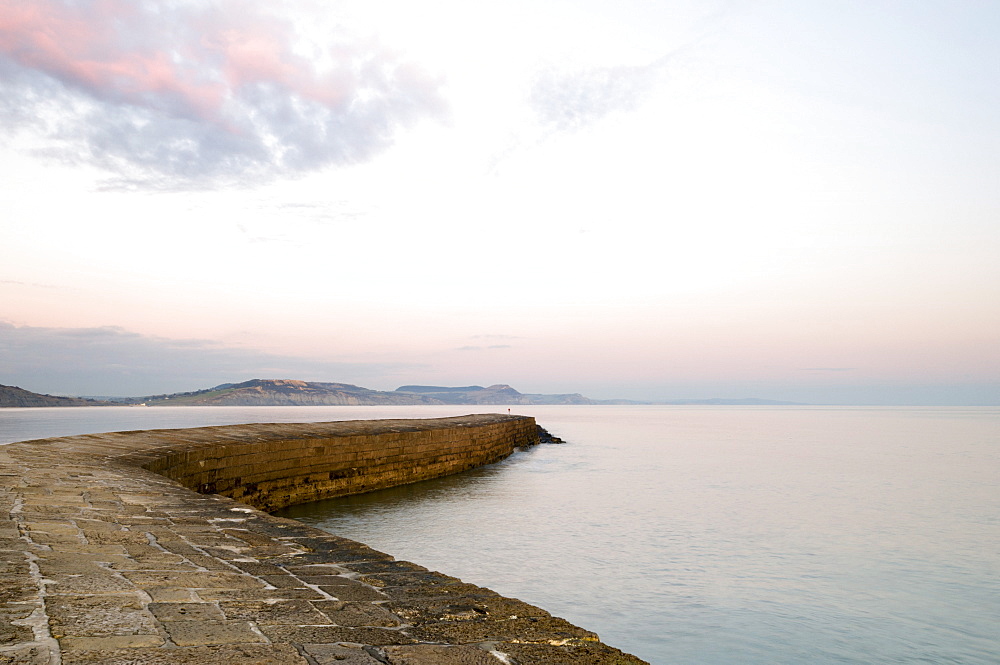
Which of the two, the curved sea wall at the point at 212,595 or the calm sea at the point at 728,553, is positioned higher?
the curved sea wall at the point at 212,595

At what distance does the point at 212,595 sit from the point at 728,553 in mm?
8730

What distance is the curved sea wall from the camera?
2.32 m

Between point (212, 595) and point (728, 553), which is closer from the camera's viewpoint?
point (212, 595)

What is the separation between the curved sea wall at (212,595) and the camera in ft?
7.63

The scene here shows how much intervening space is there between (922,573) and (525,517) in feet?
21.4

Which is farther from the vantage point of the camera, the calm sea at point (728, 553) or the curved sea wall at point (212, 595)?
the calm sea at point (728, 553)

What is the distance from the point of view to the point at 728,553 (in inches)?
393

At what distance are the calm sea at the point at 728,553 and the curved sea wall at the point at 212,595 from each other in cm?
347

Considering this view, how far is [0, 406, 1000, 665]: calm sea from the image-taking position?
6.55m

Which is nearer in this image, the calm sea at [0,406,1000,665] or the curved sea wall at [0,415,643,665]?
the curved sea wall at [0,415,643,665]

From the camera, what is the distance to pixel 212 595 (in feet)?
9.79

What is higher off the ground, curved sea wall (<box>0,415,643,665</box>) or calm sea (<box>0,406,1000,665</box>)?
curved sea wall (<box>0,415,643,665</box>)

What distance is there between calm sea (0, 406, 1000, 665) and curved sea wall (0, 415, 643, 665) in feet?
11.4

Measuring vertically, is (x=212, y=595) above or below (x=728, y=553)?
above
